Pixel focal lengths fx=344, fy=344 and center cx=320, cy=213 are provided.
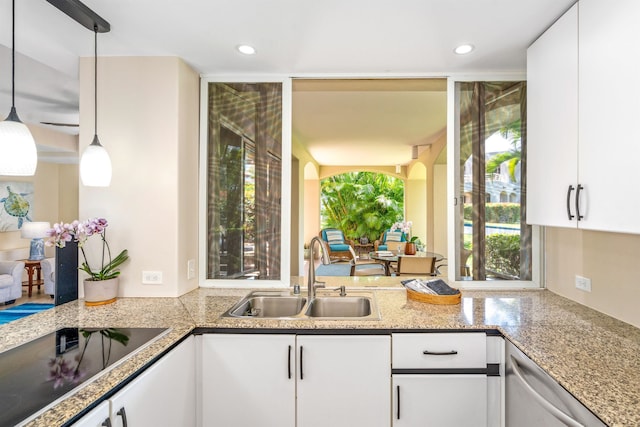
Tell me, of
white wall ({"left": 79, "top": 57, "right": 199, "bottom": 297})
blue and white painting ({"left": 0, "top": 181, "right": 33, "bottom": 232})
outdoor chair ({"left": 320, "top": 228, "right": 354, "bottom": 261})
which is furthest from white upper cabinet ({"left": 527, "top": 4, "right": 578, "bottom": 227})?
outdoor chair ({"left": 320, "top": 228, "right": 354, "bottom": 261})

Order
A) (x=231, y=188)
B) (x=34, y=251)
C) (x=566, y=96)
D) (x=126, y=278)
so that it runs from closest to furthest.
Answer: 1. (x=566, y=96)
2. (x=126, y=278)
3. (x=231, y=188)
4. (x=34, y=251)

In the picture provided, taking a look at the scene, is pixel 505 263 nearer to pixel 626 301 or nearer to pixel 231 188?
pixel 626 301

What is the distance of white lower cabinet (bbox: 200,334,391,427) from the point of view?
1.62m

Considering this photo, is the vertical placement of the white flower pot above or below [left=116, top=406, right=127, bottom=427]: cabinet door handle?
above

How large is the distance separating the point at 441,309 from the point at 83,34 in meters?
2.41

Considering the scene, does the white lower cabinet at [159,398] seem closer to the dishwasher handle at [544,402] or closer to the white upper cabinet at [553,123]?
the dishwasher handle at [544,402]

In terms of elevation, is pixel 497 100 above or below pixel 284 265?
above

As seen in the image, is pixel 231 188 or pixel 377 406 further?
pixel 231 188

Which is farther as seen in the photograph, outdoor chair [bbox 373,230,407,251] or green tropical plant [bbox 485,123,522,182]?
outdoor chair [bbox 373,230,407,251]

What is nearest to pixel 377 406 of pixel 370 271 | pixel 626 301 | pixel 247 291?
pixel 247 291

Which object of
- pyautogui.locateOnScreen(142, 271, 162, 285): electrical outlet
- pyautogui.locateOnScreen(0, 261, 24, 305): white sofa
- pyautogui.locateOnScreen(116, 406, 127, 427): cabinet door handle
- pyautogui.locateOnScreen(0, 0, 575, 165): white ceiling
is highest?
pyautogui.locateOnScreen(0, 0, 575, 165): white ceiling

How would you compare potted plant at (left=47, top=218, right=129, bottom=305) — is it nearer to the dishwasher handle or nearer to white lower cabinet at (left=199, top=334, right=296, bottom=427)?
white lower cabinet at (left=199, top=334, right=296, bottom=427)

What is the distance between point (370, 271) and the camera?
578 cm

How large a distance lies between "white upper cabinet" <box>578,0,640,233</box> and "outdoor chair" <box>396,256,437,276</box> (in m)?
2.72
